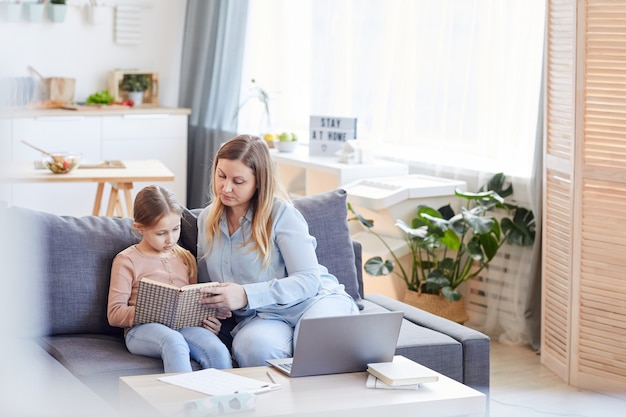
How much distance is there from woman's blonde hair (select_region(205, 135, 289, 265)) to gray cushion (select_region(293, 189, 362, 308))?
292mm

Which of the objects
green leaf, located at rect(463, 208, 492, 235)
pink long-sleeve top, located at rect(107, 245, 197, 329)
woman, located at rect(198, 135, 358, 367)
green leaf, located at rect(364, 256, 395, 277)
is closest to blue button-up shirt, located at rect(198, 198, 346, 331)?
woman, located at rect(198, 135, 358, 367)

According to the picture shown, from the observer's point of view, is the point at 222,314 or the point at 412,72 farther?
the point at 412,72

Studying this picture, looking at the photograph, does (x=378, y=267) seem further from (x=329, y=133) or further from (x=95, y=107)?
(x=95, y=107)

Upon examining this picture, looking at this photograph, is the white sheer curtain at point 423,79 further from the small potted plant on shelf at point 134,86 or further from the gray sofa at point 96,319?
the gray sofa at point 96,319

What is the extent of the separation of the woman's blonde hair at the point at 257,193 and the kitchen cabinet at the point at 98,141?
3.06 meters

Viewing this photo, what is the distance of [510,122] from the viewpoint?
4227mm

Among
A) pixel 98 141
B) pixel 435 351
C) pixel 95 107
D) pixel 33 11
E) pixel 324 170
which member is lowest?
pixel 435 351

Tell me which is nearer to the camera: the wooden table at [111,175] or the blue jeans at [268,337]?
the blue jeans at [268,337]

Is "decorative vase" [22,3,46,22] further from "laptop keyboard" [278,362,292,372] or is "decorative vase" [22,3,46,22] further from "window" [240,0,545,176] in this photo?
"laptop keyboard" [278,362,292,372]

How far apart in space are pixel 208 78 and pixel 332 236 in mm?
3413

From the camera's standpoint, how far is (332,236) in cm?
289

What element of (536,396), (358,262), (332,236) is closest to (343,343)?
(332,236)

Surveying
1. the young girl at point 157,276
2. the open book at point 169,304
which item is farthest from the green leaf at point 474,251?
the open book at point 169,304

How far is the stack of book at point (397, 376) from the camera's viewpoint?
202cm
